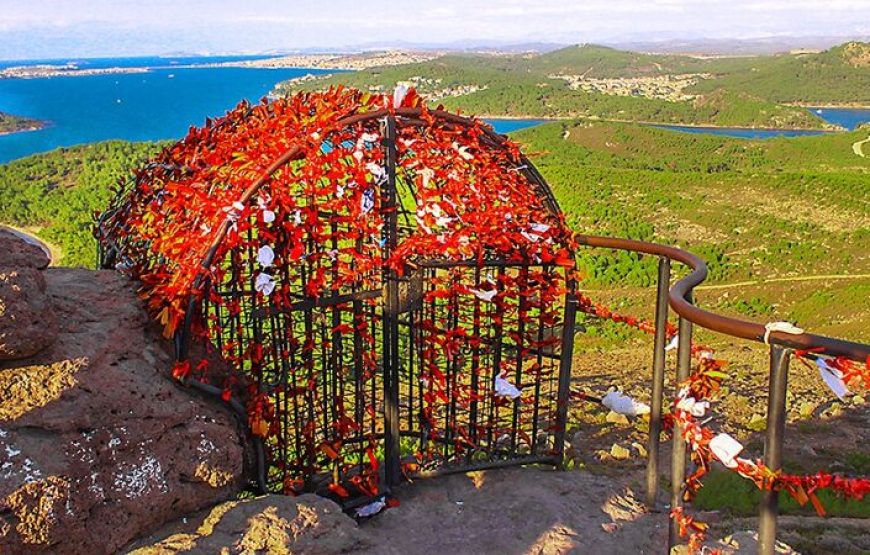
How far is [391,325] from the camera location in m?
4.29

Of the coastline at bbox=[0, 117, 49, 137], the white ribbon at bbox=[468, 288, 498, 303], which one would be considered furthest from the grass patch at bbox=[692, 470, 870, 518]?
the coastline at bbox=[0, 117, 49, 137]

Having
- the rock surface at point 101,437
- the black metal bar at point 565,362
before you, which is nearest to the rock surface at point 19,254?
the rock surface at point 101,437

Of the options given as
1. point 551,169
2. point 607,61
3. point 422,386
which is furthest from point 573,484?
point 607,61

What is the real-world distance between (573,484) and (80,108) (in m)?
94.8

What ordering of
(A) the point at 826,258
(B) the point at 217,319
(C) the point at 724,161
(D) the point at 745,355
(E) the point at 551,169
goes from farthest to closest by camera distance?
(C) the point at 724,161, (E) the point at 551,169, (A) the point at 826,258, (D) the point at 745,355, (B) the point at 217,319

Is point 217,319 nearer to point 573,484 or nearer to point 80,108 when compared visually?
point 573,484

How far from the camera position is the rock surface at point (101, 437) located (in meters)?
2.98

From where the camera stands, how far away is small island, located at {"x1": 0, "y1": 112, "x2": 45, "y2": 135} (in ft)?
202

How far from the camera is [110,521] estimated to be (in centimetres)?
319

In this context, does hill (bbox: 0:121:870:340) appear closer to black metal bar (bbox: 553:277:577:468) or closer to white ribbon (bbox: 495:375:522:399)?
black metal bar (bbox: 553:277:577:468)

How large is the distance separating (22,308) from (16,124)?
69651mm

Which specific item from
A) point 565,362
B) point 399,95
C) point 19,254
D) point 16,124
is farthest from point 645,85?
point 19,254

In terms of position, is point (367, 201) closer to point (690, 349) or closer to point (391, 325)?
point (391, 325)

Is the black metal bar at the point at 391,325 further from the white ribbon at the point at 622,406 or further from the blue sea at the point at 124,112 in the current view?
the blue sea at the point at 124,112
